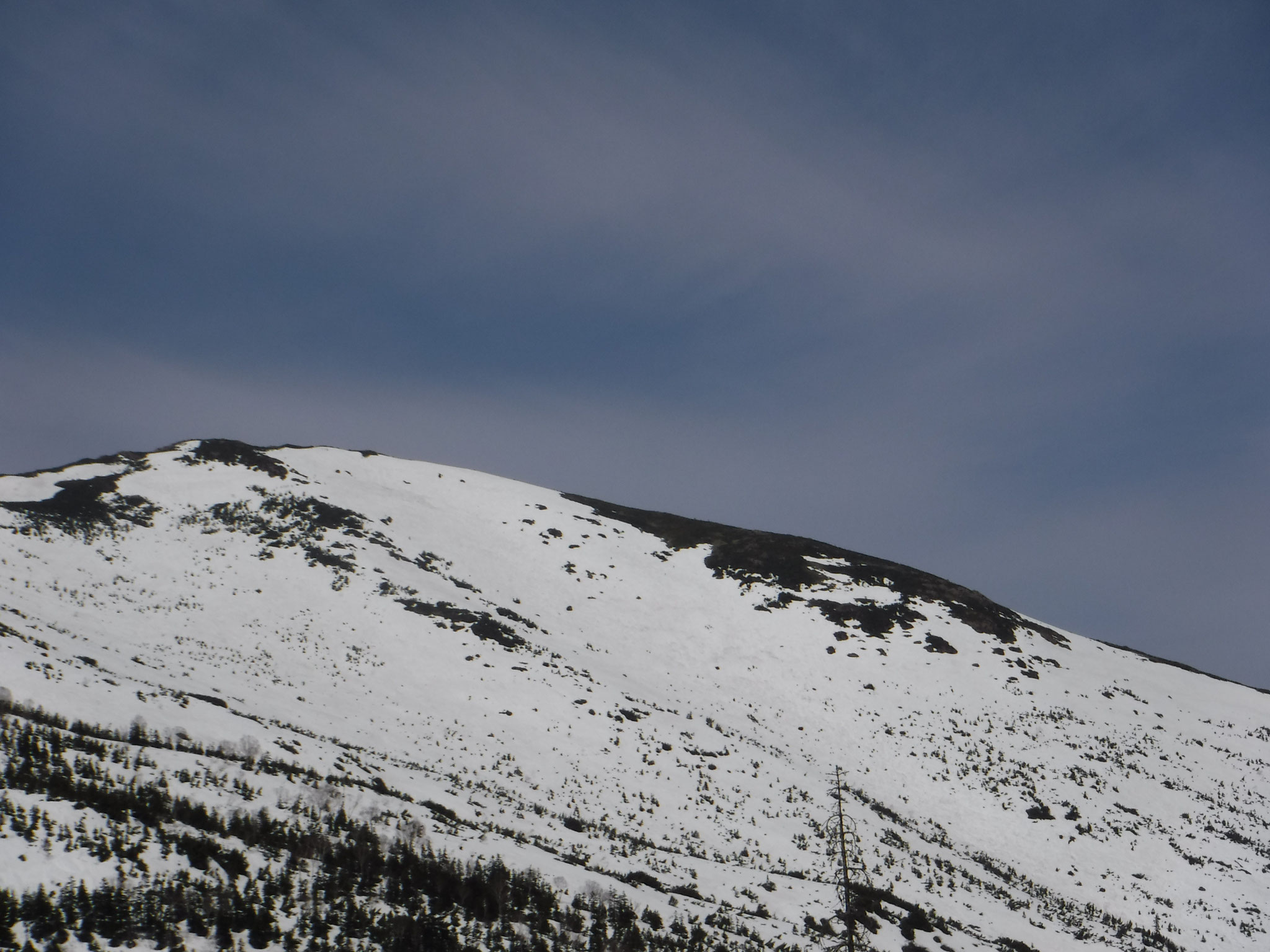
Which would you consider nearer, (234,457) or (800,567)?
(234,457)

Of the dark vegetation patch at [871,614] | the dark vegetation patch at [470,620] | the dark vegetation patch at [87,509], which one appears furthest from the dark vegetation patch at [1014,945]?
the dark vegetation patch at [87,509]

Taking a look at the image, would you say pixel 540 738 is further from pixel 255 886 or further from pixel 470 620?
pixel 255 886

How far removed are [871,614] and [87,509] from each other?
6007cm

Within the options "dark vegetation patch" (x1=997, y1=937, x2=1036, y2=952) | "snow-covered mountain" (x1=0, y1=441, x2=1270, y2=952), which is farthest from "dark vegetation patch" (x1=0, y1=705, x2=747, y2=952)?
"dark vegetation patch" (x1=997, y1=937, x2=1036, y2=952)

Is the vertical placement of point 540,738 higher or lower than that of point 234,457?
lower

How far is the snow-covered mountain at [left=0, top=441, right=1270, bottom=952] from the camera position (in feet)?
43.1

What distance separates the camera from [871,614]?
6131cm

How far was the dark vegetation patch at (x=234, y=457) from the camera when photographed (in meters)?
64.3

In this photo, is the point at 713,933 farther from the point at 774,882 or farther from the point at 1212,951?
the point at 1212,951

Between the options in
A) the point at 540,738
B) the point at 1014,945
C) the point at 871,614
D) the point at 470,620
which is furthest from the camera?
the point at 871,614

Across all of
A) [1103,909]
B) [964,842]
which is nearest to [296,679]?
[964,842]

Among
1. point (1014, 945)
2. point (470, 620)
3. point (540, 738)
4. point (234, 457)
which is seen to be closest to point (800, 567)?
point (470, 620)

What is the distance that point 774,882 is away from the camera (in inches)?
897

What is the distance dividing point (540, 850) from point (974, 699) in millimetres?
38760
